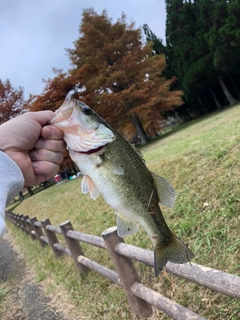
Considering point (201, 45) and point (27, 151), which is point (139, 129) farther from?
point (27, 151)

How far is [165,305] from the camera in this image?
270 cm

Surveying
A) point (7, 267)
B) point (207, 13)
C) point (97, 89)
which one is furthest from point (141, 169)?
point (207, 13)

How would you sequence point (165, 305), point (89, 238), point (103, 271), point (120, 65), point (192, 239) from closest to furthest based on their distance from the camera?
point (165, 305) < point (192, 239) < point (103, 271) < point (89, 238) < point (120, 65)

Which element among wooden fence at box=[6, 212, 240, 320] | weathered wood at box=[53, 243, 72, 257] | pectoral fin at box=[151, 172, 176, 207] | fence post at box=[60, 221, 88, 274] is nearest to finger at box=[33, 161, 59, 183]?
pectoral fin at box=[151, 172, 176, 207]

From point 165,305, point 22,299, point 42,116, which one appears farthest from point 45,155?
point 22,299

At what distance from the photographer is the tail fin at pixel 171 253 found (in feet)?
4.43

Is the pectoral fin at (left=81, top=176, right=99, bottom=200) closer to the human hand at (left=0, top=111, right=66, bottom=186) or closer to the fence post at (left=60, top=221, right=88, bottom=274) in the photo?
the human hand at (left=0, top=111, right=66, bottom=186)

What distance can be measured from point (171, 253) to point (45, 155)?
2.68ft

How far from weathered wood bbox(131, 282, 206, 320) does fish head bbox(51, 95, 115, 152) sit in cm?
164

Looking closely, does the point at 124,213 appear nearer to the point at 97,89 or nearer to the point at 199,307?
the point at 199,307

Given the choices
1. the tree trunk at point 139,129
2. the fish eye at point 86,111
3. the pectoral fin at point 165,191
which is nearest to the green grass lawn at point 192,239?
the pectoral fin at point 165,191

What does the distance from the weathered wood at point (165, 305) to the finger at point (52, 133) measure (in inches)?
64.8

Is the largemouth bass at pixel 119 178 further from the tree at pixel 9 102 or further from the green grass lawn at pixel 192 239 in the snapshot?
the tree at pixel 9 102

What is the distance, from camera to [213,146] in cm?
519
